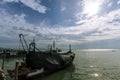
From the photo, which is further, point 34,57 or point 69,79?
point 34,57

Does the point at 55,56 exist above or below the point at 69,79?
above

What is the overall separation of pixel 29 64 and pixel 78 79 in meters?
9.66

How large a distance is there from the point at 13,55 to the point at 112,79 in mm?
45999

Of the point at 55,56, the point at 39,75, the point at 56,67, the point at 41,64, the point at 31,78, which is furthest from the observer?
the point at 55,56

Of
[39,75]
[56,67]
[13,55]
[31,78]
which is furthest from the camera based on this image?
[13,55]

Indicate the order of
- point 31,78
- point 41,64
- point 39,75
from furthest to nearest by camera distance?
point 41,64
point 39,75
point 31,78

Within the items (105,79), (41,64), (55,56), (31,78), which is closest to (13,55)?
(55,56)

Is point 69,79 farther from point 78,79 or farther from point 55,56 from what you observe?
point 55,56

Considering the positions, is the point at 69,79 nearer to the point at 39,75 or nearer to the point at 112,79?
the point at 39,75

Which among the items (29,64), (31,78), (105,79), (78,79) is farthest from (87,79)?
(29,64)

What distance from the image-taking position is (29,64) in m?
27.5

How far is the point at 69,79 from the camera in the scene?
83.5 ft

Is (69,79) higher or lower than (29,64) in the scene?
lower

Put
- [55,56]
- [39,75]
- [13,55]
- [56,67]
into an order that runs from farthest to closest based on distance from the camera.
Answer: [13,55] → [55,56] → [56,67] → [39,75]
